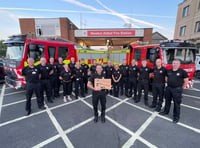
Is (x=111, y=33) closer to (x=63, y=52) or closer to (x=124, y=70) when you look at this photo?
(x=63, y=52)

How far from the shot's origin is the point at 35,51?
15.9ft

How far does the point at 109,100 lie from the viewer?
461 centimetres

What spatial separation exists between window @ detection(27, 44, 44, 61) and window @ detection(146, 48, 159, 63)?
221 inches

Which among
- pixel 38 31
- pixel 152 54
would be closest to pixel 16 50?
pixel 152 54

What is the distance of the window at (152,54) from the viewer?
5023 mm

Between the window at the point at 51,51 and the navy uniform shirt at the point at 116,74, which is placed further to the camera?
the window at the point at 51,51

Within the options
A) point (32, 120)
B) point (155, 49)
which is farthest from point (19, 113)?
point (155, 49)

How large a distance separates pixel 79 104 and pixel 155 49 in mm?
4522

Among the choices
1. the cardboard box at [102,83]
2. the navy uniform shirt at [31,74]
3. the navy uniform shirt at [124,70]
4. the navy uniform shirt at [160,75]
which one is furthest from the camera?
the navy uniform shirt at [124,70]

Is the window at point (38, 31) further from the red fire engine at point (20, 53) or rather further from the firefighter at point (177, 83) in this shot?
the firefighter at point (177, 83)

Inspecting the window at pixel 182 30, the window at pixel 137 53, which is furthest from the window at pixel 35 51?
the window at pixel 182 30

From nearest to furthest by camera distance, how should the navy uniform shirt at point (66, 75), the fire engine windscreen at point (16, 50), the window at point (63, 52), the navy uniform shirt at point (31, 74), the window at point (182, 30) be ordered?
the navy uniform shirt at point (31, 74)
the navy uniform shirt at point (66, 75)
the fire engine windscreen at point (16, 50)
the window at point (63, 52)
the window at point (182, 30)

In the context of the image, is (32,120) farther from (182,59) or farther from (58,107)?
(182,59)

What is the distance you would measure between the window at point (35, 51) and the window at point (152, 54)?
562 cm
